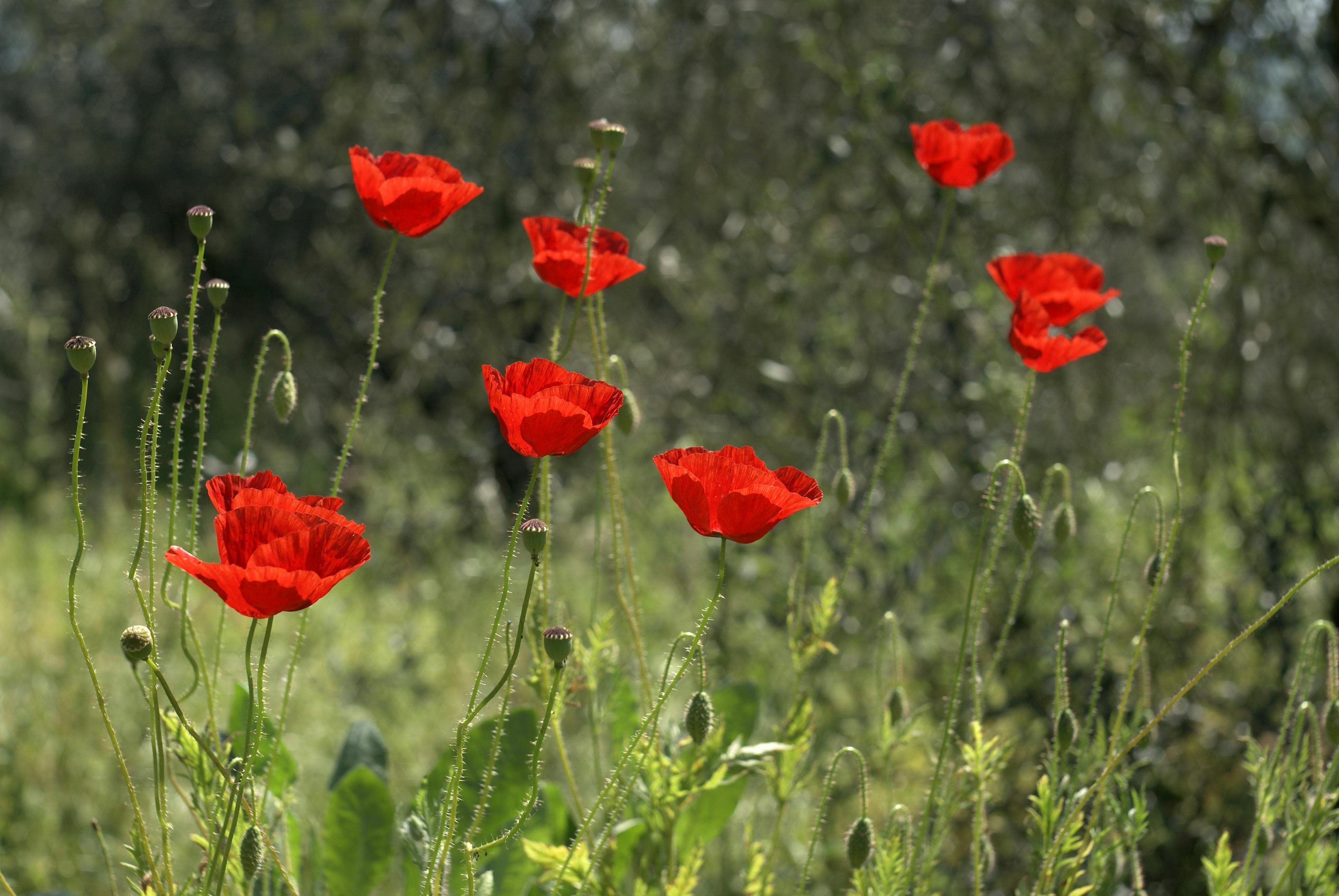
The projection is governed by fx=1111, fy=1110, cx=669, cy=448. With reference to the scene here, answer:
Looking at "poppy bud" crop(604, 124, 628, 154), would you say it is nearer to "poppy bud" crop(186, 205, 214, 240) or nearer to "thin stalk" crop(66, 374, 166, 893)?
"poppy bud" crop(186, 205, 214, 240)

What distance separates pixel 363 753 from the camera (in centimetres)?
142

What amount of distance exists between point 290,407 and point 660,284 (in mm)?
2026

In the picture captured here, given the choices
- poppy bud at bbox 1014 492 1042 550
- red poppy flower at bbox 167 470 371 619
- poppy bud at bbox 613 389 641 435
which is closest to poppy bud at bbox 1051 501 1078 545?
poppy bud at bbox 1014 492 1042 550

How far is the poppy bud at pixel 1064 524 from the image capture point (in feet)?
3.87

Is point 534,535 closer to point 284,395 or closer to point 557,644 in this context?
point 557,644

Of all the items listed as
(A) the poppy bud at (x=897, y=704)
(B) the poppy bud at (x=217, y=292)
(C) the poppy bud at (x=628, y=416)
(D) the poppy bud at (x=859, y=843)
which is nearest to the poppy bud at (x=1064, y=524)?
(A) the poppy bud at (x=897, y=704)

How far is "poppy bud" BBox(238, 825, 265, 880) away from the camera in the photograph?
34.9 inches

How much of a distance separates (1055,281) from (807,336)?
1.11 metres

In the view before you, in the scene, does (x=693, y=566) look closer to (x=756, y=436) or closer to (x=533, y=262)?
(x=756, y=436)

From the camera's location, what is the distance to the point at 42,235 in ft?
16.6

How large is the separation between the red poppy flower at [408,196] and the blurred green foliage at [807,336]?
1028 millimetres

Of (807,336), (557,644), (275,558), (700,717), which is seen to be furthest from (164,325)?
(807,336)

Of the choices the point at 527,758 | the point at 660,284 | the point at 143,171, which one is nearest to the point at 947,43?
the point at 660,284

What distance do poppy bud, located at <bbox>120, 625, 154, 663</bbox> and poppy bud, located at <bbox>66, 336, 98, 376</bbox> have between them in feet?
0.60
